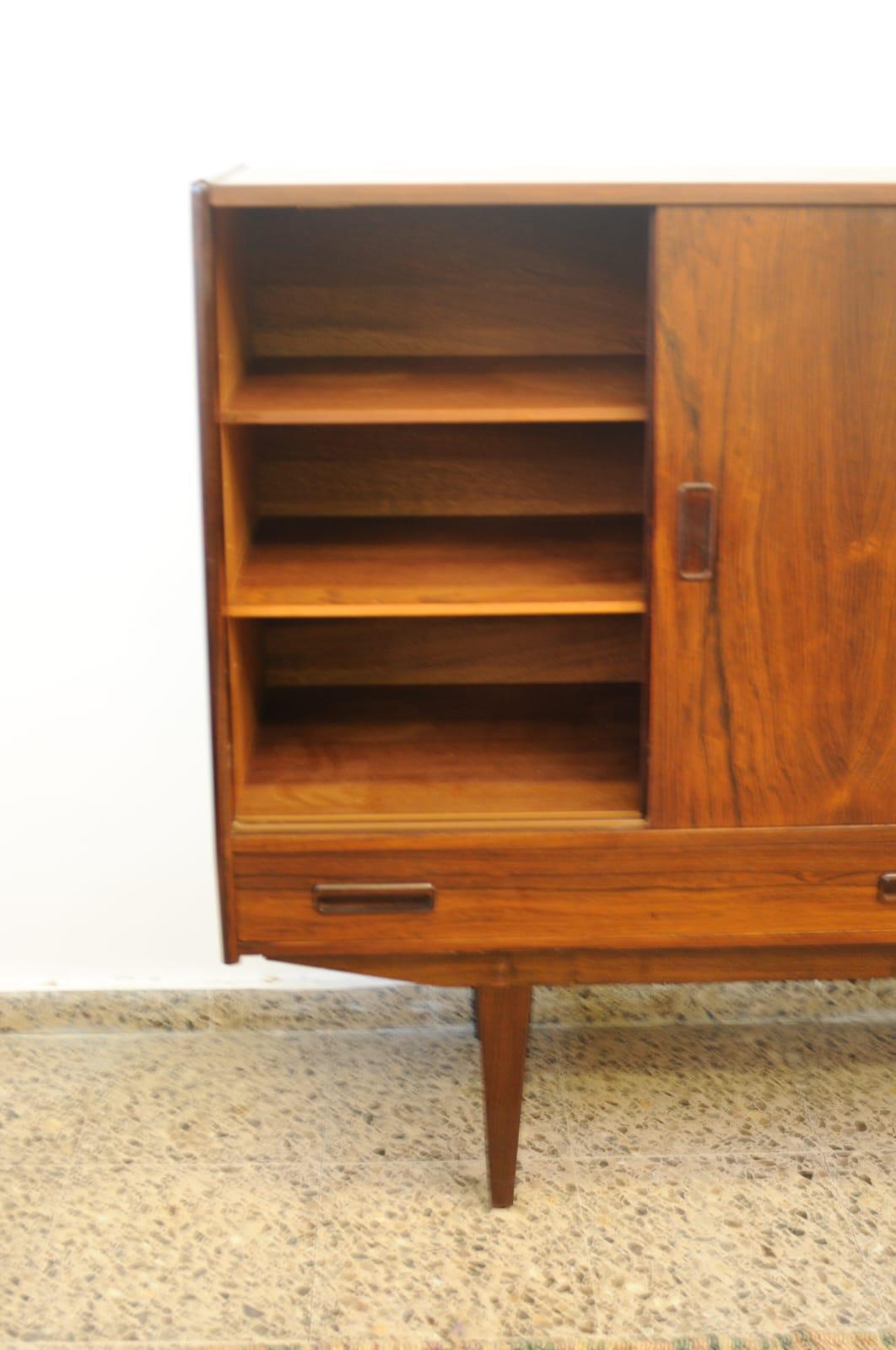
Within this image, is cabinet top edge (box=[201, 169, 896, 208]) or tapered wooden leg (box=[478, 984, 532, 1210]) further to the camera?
tapered wooden leg (box=[478, 984, 532, 1210])

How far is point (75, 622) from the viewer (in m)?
2.04

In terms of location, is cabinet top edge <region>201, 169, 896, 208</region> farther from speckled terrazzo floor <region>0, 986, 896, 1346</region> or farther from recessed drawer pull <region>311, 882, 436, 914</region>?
speckled terrazzo floor <region>0, 986, 896, 1346</region>

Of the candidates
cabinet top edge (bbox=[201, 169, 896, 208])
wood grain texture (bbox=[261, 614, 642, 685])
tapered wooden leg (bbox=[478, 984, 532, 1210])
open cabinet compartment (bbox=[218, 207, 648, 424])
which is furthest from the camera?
wood grain texture (bbox=[261, 614, 642, 685])

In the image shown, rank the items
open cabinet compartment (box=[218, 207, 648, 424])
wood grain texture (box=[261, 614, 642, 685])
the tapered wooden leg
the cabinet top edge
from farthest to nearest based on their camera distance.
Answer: wood grain texture (box=[261, 614, 642, 685]), open cabinet compartment (box=[218, 207, 648, 424]), the tapered wooden leg, the cabinet top edge

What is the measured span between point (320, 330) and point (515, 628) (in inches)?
18.5

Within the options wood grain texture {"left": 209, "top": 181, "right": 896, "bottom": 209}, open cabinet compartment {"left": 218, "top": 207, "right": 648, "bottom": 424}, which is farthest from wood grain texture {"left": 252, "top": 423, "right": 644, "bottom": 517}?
wood grain texture {"left": 209, "top": 181, "right": 896, "bottom": 209}

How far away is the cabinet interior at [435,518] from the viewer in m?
1.60

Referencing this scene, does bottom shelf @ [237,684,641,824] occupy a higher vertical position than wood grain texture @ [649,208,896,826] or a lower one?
lower

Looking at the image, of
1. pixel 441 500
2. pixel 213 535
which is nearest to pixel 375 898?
pixel 213 535

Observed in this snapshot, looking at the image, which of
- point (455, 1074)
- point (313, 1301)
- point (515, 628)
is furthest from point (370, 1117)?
point (515, 628)

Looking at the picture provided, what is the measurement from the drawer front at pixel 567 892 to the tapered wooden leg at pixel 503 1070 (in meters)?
0.08

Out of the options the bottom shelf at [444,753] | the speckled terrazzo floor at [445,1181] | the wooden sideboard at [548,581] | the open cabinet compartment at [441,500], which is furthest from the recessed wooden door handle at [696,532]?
the speckled terrazzo floor at [445,1181]

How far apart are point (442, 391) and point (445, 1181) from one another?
996 millimetres

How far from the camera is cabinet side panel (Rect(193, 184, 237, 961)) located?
1.40 m
